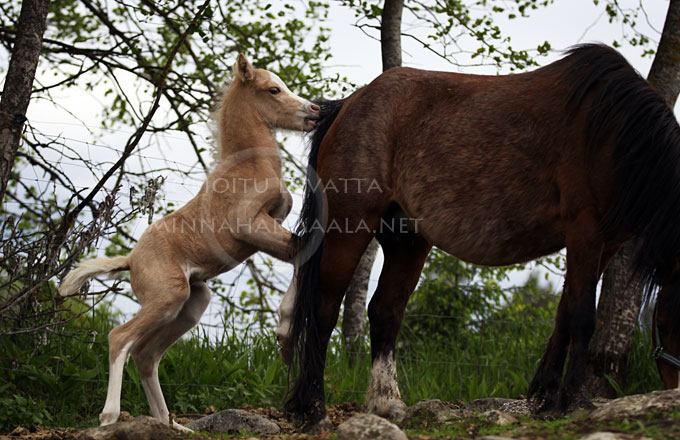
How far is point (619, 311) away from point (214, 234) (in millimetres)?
3873

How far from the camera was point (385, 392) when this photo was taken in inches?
195

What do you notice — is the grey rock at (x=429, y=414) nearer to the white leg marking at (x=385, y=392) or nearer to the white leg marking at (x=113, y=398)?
the white leg marking at (x=385, y=392)

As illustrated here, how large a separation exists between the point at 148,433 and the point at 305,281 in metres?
1.37

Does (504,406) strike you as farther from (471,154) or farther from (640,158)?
(640,158)

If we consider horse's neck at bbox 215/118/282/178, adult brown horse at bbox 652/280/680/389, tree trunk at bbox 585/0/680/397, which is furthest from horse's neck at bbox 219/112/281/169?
tree trunk at bbox 585/0/680/397

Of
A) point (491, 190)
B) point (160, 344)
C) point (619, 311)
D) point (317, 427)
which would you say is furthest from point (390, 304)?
point (619, 311)

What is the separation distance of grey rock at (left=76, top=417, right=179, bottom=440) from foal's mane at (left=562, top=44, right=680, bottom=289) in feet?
8.76

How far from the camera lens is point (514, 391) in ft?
22.9

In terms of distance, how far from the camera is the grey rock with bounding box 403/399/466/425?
4.69m

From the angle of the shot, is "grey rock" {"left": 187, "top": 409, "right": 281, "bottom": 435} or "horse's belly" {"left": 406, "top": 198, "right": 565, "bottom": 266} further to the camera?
"grey rock" {"left": 187, "top": 409, "right": 281, "bottom": 435}

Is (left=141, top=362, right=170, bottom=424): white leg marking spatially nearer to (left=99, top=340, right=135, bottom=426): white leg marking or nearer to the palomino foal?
the palomino foal

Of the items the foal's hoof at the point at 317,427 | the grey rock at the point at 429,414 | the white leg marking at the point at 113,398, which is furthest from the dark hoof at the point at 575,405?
the white leg marking at the point at 113,398

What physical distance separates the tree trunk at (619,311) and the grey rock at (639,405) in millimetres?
2863

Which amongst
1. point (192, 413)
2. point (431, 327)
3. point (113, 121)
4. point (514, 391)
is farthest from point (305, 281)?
point (113, 121)
